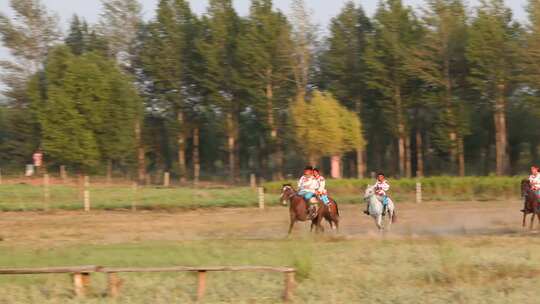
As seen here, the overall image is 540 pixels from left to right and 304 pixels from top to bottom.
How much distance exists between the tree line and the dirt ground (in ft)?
61.9

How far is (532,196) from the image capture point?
25.7m

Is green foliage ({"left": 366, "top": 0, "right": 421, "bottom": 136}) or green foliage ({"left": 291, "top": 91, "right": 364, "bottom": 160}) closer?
green foliage ({"left": 291, "top": 91, "right": 364, "bottom": 160})

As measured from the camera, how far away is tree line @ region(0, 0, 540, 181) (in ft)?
191

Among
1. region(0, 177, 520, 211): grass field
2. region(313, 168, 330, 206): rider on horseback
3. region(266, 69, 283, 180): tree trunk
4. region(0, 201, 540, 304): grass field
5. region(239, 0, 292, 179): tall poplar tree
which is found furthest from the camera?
region(266, 69, 283, 180): tree trunk

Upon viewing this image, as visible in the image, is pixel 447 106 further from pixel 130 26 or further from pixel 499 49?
pixel 130 26

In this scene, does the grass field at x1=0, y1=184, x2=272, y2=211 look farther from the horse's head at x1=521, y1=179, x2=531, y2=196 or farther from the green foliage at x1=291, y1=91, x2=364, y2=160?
the horse's head at x1=521, y1=179, x2=531, y2=196

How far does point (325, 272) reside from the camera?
15633mm

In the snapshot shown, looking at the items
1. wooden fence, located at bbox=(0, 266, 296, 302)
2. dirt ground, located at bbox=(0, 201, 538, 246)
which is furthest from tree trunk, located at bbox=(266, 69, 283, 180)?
wooden fence, located at bbox=(0, 266, 296, 302)

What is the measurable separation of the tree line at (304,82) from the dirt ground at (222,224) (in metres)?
18.9

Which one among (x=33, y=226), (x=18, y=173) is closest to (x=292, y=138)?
(x=18, y=173)

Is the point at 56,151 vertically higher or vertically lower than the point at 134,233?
higher

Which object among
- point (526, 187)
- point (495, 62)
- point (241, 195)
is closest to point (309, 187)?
point (526, 187)

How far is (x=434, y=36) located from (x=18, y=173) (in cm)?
3440

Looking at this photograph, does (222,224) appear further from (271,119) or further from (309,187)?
(271,119)
